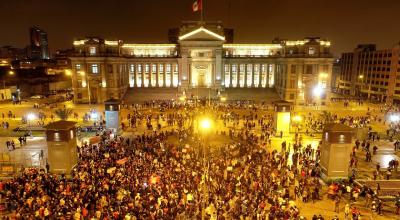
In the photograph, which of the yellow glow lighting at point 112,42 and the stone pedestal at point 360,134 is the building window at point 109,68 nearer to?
the yellow glow lighting at point 112,42

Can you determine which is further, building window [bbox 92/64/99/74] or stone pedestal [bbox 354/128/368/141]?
building window [bbox 92/64/99/74]

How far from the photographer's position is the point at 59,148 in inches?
961

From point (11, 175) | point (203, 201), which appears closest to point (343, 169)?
point (203, 201)

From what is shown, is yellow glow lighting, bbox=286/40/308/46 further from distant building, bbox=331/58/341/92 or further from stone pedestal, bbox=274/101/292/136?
distant building, bbox=331/58/341/92

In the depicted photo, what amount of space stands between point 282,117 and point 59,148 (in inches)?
974

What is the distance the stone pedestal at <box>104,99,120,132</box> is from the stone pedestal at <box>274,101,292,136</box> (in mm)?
19131

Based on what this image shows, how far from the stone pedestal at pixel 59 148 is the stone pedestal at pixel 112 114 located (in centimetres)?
1322

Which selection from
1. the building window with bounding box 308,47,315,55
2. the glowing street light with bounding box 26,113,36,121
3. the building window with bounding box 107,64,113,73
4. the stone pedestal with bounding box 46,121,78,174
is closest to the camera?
the stone pedestal with bounding box 46,121,78,174

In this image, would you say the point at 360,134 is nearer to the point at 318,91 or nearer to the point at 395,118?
the point at 395,118

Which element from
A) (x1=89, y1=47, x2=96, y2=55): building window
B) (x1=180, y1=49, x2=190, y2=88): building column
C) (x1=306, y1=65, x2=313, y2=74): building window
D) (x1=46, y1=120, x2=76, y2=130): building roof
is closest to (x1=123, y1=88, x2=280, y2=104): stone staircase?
(x1=180, y1=49, x2=190, y2=88): building column

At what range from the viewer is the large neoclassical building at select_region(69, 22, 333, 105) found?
2660 inches

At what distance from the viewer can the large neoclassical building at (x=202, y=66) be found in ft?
222

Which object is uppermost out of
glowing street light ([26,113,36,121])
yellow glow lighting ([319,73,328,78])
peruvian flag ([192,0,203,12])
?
peruvian flag ([192,0,203,12])

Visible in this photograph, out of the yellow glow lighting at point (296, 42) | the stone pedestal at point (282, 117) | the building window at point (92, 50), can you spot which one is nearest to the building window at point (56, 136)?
the stone pedestal at point (282, 117)
